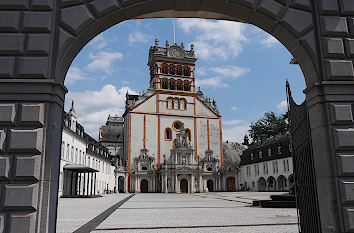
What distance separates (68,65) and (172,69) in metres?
50.7

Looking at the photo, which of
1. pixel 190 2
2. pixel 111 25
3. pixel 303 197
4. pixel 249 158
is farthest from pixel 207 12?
pixel 249 158

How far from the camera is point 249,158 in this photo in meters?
54.8

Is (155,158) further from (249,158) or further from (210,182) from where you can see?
(249,158)

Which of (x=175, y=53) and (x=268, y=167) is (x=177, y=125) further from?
(x=268, y=167)

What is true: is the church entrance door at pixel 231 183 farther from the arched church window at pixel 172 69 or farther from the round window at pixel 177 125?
the arched church window at pixel 172 69

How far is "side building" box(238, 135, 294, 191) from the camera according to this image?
43656 mm

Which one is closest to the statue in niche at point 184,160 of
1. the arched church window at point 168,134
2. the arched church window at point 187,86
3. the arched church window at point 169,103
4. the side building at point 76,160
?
the arched church window at point 168,134

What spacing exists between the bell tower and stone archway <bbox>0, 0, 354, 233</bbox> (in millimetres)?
47561

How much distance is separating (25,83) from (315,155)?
499 cm

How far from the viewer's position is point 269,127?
223ft

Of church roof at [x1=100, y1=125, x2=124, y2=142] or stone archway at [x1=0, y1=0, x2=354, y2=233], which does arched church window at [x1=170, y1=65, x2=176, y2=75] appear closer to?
church roof at [x1=100, y1=125, x2=124, y2=142]

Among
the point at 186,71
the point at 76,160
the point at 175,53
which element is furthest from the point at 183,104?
→ the point at 76,160

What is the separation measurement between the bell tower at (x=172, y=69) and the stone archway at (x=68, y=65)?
47561 millimetres

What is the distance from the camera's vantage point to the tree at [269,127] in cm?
6675
